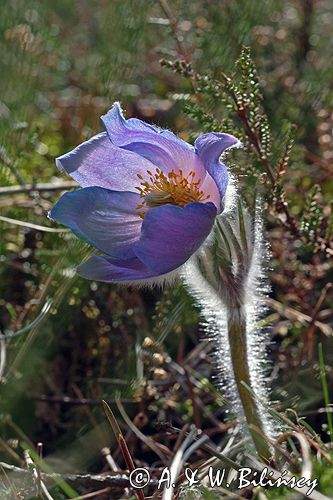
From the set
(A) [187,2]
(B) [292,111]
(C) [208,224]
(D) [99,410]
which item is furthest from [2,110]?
(C) [208,224]

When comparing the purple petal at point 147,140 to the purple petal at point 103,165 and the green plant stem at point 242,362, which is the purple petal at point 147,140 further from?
the green plant stem at point 242,362

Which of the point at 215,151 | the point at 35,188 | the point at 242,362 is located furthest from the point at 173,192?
the point at 35,188

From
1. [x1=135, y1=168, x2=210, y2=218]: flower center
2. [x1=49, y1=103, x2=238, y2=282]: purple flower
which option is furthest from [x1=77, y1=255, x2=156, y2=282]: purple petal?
[x1=135, y1=168, x2=210, y2=218]: flower center

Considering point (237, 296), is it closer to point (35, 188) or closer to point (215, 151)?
point (215, 151)

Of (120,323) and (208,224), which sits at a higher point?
(208,224)

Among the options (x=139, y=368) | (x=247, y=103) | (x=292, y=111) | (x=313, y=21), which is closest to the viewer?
(x=247, y=103)

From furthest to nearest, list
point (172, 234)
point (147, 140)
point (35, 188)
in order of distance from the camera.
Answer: point (35, 188), point (147, 140), point (172, 234)

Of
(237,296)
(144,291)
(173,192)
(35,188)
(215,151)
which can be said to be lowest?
(144,291)

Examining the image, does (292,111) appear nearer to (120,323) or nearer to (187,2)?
(187,2)

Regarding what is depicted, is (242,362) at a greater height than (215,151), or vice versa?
(215,151)
